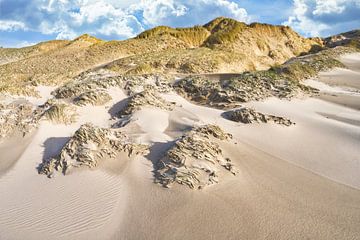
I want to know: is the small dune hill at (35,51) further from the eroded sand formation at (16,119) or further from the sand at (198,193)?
the sand at (198,193)

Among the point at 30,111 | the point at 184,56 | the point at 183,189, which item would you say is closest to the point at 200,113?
the point at 183,189

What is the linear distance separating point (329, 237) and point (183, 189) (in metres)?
3.25

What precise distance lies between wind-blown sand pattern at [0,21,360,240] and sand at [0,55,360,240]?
3cm

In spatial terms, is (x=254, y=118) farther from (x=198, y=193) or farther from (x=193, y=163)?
(x=198, y=193)

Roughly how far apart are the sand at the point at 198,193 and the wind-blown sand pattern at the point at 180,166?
0.10 feet

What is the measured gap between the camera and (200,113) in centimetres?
1355

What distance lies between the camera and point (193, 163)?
8.14 meters

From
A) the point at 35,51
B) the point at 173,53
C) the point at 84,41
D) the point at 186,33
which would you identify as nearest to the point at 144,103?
the point at 173,53

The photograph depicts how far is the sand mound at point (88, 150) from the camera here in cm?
882

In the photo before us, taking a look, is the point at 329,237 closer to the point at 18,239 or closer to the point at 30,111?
the point at 18,239

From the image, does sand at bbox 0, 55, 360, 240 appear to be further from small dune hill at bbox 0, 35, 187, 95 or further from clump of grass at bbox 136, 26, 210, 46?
clump of grass at bbox 136, 26, 210, 46

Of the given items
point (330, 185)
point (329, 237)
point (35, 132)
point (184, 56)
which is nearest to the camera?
point (329, 237)

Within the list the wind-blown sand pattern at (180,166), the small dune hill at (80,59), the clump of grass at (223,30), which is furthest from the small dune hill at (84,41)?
the wind-blown sand pattern at (180,166)

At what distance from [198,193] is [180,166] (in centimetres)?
100
